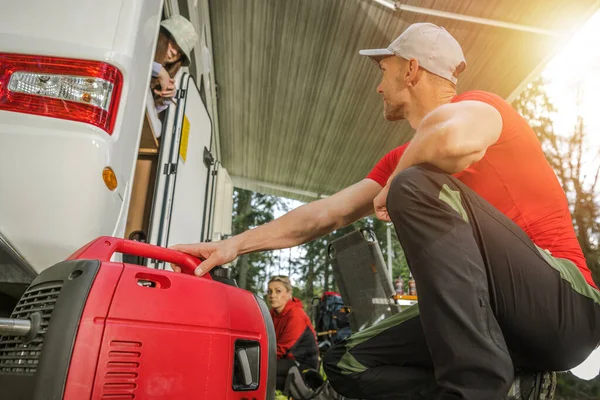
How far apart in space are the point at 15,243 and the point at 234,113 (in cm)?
472

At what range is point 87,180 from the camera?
115 cm

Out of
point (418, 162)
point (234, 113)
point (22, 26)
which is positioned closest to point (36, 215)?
point (22, 26)

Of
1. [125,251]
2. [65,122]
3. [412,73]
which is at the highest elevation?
[412,73]

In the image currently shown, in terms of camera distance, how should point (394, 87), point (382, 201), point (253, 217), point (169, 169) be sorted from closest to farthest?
point (382, 201)
point (394, 87)
point (169, 169)
point (253, 217)

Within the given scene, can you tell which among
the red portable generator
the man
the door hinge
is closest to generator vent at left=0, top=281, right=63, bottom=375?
the red portable generator

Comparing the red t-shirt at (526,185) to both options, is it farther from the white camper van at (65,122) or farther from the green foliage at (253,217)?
the green foliage at (253,217)

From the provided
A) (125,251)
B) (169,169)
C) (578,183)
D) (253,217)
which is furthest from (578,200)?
(253,217)

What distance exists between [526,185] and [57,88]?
4.01 ft

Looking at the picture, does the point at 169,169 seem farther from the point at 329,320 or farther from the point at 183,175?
the point at 329,320

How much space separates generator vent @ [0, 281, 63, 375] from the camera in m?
0.78

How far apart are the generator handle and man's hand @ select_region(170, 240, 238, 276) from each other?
0.04m

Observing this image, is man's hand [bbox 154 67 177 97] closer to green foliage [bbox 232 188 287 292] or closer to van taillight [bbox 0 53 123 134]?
van taillight [bbox 0 53 123 134]

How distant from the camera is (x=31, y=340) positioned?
0.79 meters

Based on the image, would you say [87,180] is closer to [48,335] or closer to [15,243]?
[15,243]
